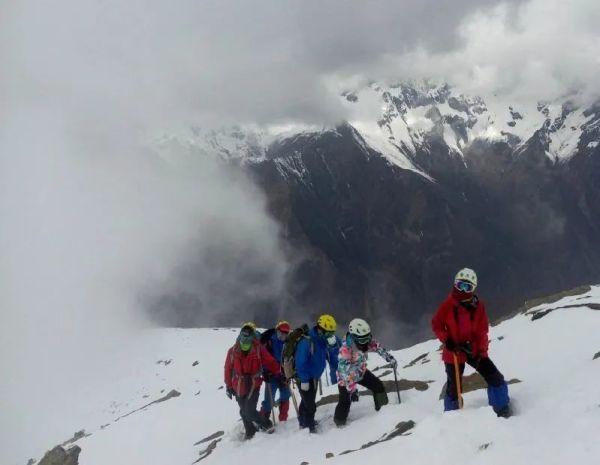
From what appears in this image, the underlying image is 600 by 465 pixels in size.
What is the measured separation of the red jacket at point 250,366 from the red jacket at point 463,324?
6.35m

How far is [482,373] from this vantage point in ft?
35.7

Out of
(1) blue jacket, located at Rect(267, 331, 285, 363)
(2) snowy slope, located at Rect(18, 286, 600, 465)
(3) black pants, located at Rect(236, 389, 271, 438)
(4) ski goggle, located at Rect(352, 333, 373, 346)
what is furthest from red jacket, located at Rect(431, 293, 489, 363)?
(1) blue jacket, located at Rect(267, 331, 285, 363)

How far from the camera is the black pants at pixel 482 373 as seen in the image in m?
10.7

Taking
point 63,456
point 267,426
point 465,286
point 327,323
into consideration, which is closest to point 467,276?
point 465,286

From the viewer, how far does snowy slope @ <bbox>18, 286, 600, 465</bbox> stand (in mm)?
8448

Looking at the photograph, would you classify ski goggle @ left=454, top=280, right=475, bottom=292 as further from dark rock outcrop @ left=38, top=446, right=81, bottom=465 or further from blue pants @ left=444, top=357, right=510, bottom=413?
dark rock outcrop @ left=38, top=446, right=81, bottom=465

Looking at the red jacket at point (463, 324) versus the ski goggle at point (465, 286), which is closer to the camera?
the ski goggle at point (465, 286)

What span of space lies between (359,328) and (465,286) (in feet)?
11.8

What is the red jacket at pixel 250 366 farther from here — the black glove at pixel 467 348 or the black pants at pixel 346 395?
the black glove at pixel 467 348

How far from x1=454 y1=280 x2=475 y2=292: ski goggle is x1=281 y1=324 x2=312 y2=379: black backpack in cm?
518

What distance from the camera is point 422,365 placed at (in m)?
22.1

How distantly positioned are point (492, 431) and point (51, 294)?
18140 cm

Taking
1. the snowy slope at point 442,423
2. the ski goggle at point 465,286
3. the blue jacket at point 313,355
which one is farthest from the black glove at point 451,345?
the blue jacket at point 313,355

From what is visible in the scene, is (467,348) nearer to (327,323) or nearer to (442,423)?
(442,423)
